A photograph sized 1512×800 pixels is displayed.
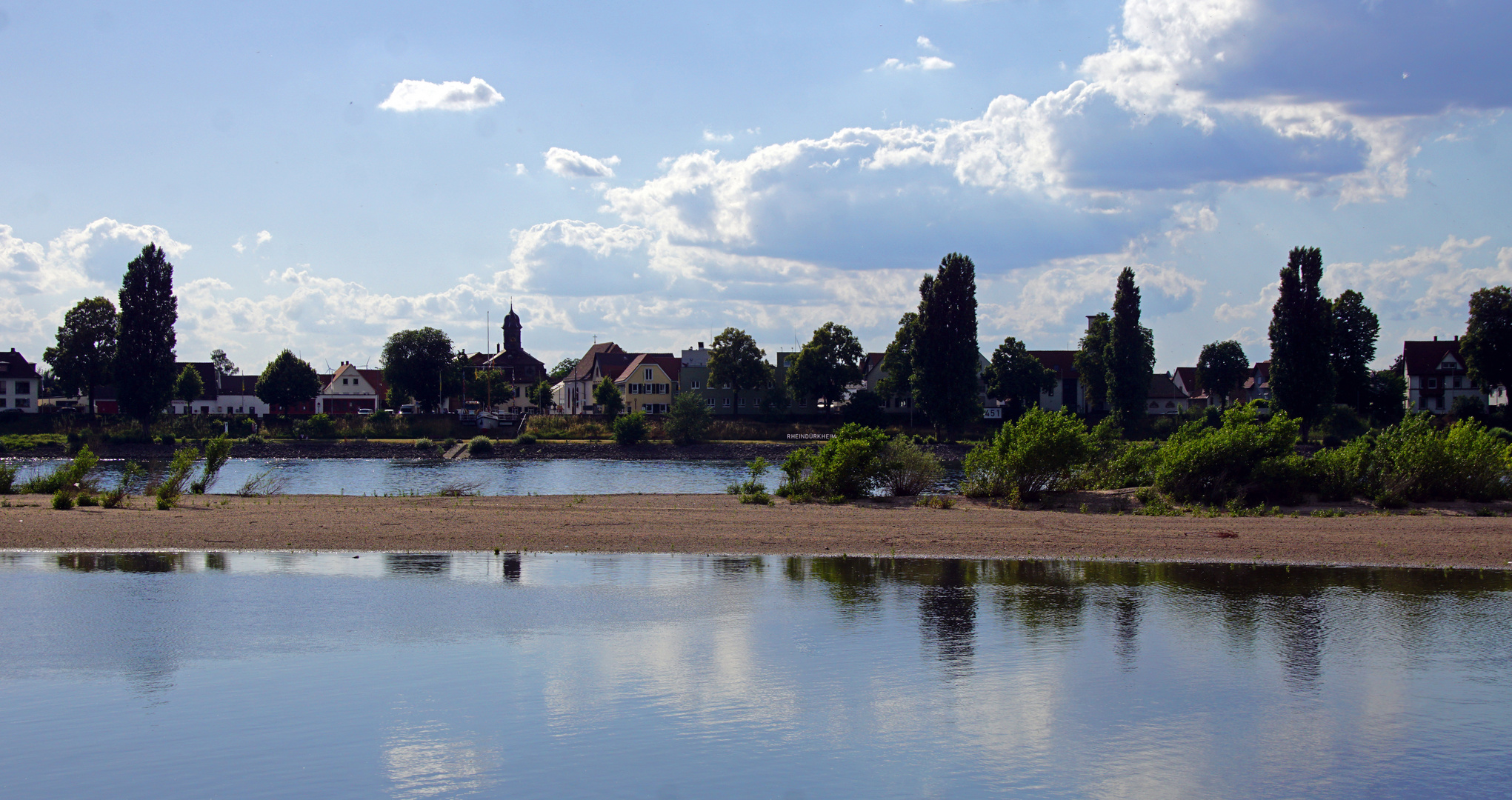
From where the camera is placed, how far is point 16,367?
122 meters

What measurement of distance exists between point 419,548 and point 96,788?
1585cm

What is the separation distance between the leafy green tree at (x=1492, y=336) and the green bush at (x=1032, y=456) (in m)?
72.1

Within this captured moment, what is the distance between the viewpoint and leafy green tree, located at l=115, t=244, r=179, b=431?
3526 inches

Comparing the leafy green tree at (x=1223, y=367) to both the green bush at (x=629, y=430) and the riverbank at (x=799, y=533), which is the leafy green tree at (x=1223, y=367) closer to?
the green bush at (x=629, y=430)

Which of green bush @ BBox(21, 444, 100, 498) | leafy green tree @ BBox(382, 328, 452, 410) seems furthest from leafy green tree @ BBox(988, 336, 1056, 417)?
green bush @ BBox(21, 444, 100, 498)

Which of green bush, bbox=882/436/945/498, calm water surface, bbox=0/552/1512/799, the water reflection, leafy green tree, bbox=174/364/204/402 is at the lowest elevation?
calm water surface, bbox=0/552/1512/799

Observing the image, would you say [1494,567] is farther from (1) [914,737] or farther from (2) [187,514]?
(2) [187,514]

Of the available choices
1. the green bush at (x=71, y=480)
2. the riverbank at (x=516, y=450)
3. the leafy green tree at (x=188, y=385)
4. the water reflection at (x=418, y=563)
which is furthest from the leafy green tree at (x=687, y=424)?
the water reflection at (x=418, y=563)

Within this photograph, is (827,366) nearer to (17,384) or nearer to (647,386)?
(647,386)

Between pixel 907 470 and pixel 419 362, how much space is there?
94.1 m

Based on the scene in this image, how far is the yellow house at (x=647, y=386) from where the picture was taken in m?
132

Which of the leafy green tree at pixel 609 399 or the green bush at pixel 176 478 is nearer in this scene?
the green bush at pixel 176 478

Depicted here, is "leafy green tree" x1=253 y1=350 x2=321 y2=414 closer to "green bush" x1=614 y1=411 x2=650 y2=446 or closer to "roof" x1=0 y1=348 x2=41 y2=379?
"roof" x1=0 y1=348 x2=41 y2=379

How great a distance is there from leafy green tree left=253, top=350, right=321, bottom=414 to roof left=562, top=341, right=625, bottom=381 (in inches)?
1399
